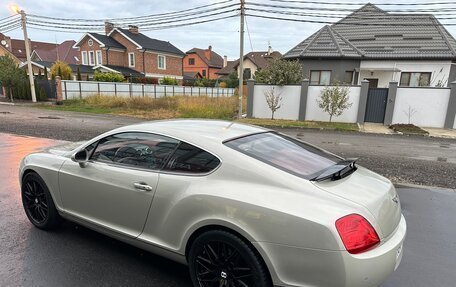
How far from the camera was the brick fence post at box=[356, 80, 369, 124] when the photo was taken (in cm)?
1619

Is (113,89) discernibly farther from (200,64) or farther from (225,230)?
(200,64)

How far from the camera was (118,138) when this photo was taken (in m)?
3.30

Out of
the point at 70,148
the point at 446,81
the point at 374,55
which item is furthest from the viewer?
the point at 374,55

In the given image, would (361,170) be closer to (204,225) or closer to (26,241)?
(204,225)

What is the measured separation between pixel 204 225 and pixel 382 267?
1293 millimetres

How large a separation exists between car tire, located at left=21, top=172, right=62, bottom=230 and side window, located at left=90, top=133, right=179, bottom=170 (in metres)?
0.89

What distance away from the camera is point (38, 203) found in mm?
3762

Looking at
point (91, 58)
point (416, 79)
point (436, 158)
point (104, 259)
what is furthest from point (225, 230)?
point (91, 58)

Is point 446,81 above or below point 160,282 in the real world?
above

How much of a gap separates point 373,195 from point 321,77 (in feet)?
73.9

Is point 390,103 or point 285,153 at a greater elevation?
point 285,153

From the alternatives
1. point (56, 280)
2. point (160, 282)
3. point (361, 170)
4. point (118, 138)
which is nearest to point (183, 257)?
point (160, 282)

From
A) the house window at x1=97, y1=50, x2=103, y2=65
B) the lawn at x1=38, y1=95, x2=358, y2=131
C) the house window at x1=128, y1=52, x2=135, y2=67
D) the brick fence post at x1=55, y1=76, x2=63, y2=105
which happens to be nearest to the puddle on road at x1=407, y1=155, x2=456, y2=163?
the lawn at x1=38, y1=95, x2=358, y2=131

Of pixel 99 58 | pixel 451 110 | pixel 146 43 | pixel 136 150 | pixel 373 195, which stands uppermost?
pixel 146 43
